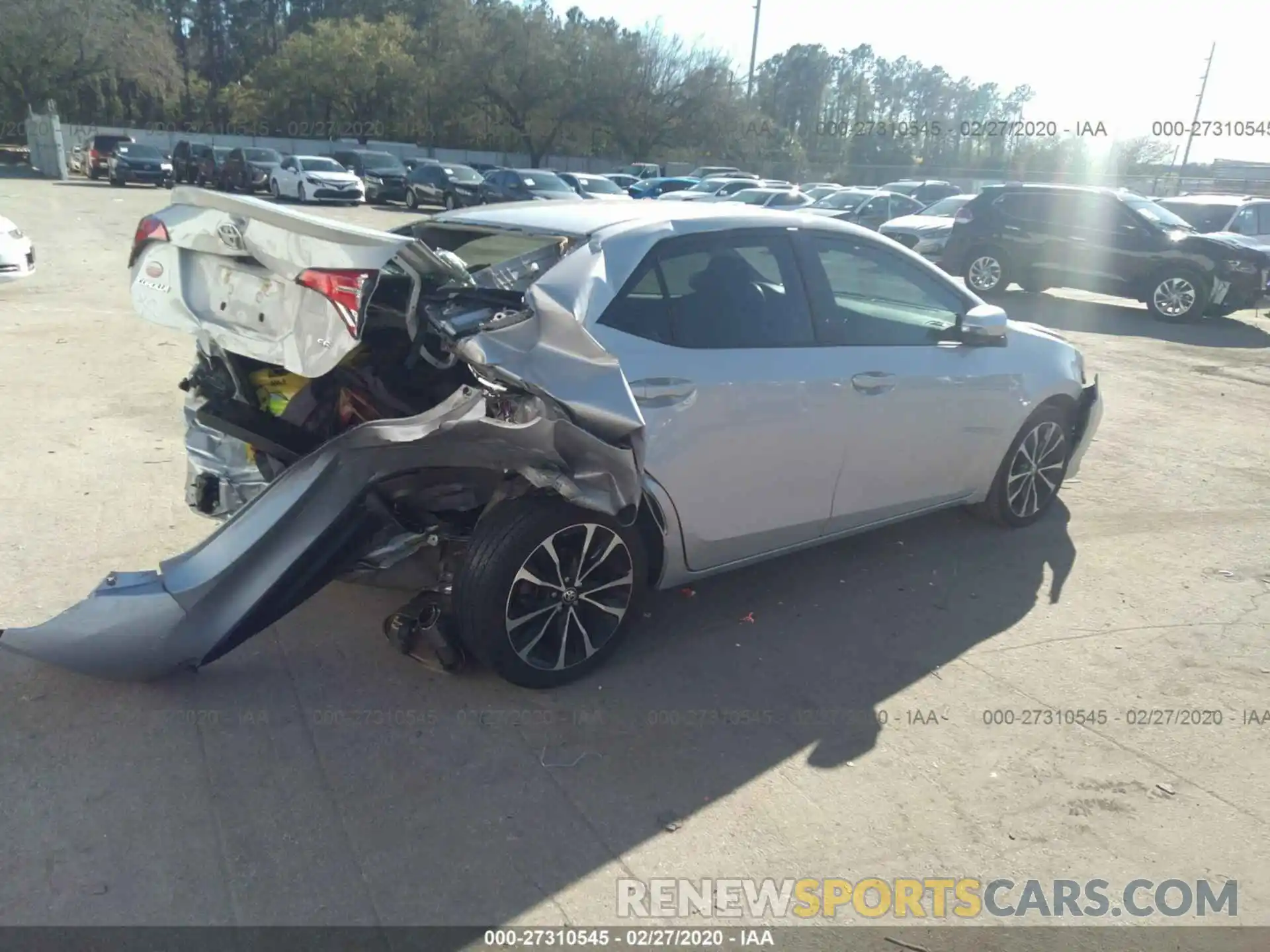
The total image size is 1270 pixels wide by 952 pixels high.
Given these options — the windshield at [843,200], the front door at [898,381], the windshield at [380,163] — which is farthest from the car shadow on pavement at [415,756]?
the windshield at [380,163]

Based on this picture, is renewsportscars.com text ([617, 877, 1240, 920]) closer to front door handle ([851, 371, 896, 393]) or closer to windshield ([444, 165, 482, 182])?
front door handle ([851, 371, 896, 393])

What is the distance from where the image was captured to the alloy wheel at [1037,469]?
5.31 meters

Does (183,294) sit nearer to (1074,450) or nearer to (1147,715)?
(1147,715)

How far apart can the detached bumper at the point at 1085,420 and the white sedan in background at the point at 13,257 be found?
10.4 metres

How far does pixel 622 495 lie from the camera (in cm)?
329

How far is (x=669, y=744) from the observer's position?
3447 mm

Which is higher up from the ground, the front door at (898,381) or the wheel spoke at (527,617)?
the front door at (898,381)

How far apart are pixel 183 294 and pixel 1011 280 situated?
562 inches

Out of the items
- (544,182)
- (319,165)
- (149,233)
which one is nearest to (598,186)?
(544,182)

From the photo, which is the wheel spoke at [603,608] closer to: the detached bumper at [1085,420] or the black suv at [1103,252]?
the detached bumper at [1085,420]

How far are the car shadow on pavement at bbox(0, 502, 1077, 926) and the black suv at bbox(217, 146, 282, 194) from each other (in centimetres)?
3150

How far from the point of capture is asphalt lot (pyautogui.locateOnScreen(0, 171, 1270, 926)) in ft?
9.18

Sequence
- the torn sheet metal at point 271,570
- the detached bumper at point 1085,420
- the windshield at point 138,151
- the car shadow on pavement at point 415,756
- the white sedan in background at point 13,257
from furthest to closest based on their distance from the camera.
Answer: the windshield at point 138,151 < the white sedan in background at point 13,257 < the detached bumper at point 1085,420 < the torn sheet metal at point 271,570 < the car shadow on pavement at point 415,756

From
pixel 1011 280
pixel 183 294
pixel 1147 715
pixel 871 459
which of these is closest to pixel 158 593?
pixel 183 294
